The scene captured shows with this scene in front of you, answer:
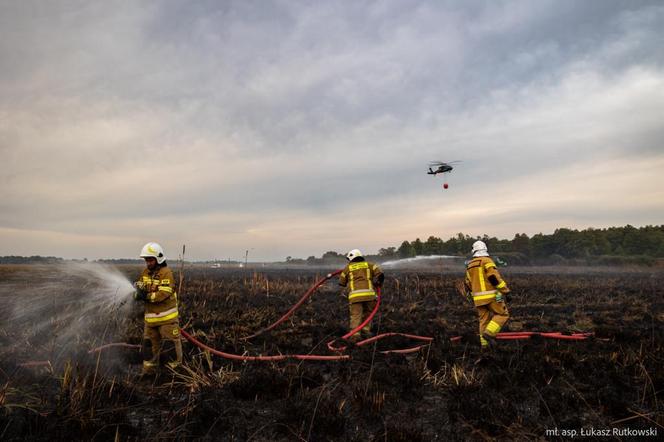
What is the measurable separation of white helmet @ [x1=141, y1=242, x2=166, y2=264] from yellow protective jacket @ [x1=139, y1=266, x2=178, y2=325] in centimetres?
19

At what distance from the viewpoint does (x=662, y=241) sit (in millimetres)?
88438

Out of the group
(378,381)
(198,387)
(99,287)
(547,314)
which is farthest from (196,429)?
(547,314)

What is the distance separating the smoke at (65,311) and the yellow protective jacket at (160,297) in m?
1.02

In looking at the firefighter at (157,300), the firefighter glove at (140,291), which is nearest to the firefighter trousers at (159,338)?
the firefighter at (157,300)

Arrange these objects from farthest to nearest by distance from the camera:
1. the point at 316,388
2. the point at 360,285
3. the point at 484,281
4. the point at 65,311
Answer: the point at 65,311 < the point at 360,285 < the point at 484,281 < the point at 316,388

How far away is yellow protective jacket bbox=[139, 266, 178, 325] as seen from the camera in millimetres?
6598

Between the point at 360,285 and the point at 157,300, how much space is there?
4.78m

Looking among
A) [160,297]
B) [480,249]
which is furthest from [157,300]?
[480,249]

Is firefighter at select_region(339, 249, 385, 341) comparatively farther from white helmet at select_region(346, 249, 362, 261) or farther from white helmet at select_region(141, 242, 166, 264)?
white helmet at select_region(141, 242, 166, 264)

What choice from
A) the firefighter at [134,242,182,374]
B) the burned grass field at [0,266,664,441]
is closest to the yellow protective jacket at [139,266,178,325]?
the firefighter at [134,242,182,374]

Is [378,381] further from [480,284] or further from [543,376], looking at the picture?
[480,284]

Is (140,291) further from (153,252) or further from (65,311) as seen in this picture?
(65,311)

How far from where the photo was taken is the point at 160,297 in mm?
6578

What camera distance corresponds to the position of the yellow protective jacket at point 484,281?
26.8 ft
